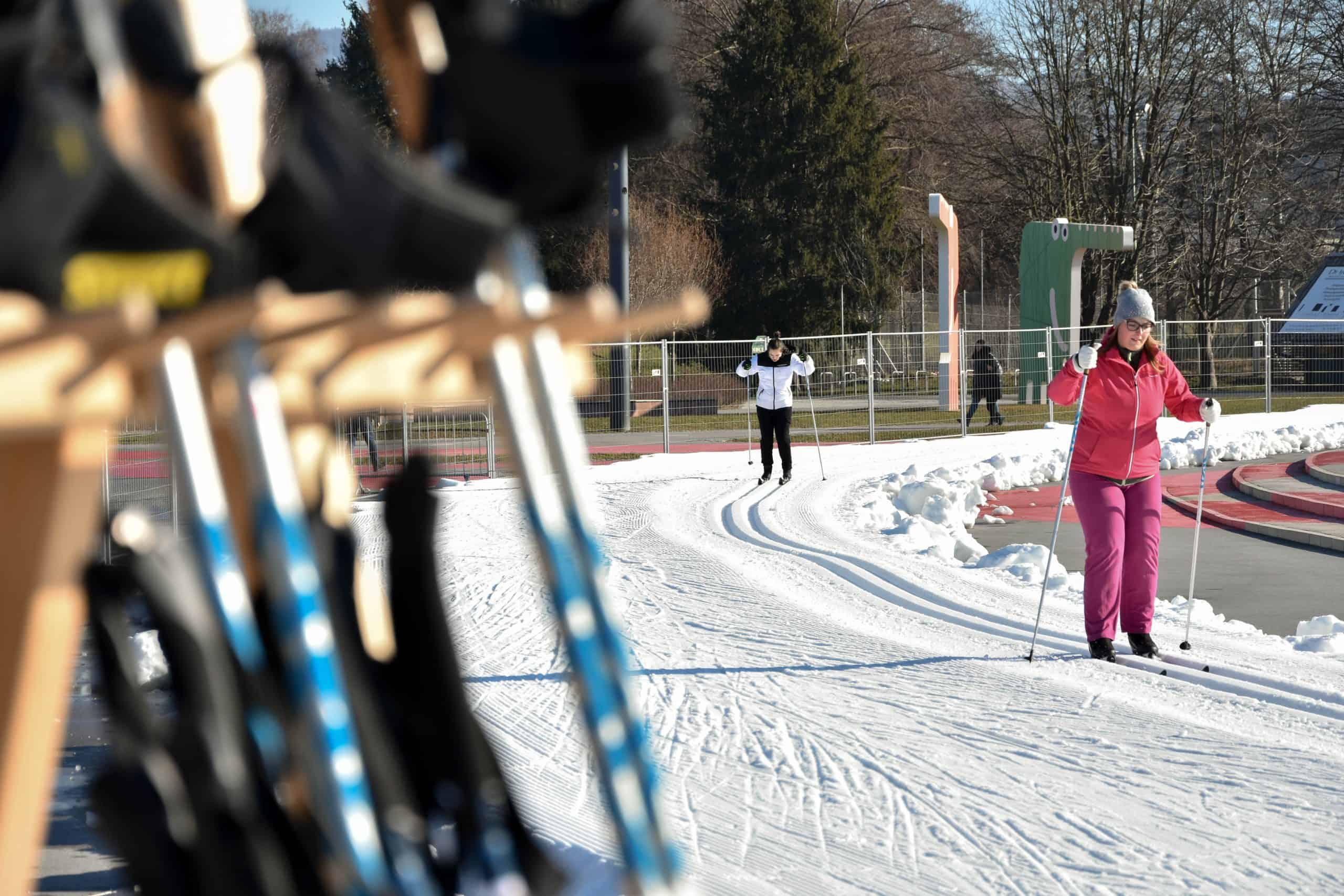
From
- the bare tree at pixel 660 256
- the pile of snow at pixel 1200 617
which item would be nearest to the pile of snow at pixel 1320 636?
the pile of snow at pixel 1200 617

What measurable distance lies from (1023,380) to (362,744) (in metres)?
27.0

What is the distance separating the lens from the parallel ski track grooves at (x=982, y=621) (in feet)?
19.7

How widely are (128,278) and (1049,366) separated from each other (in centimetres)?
2482

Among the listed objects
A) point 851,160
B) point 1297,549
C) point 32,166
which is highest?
point 851,160

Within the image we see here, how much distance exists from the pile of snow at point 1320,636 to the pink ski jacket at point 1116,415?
1.18 meters

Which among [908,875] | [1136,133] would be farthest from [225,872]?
[1136,133]

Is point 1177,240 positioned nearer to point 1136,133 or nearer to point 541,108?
point 1136,133

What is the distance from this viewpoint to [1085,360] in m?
6.90

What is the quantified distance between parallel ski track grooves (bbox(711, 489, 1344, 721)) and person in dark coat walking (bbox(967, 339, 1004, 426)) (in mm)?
12769

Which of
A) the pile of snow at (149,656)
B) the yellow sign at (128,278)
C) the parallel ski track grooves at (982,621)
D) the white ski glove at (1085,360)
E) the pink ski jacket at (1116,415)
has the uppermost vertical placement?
the yellow sign at (128,278)

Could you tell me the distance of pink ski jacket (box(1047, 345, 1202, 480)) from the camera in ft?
23.0

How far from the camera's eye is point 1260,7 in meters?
39.6

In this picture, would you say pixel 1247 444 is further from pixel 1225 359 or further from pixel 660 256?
pixel 660 256

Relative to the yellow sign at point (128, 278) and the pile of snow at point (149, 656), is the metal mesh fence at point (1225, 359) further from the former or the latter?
the yellow sign at point (128, 278)
